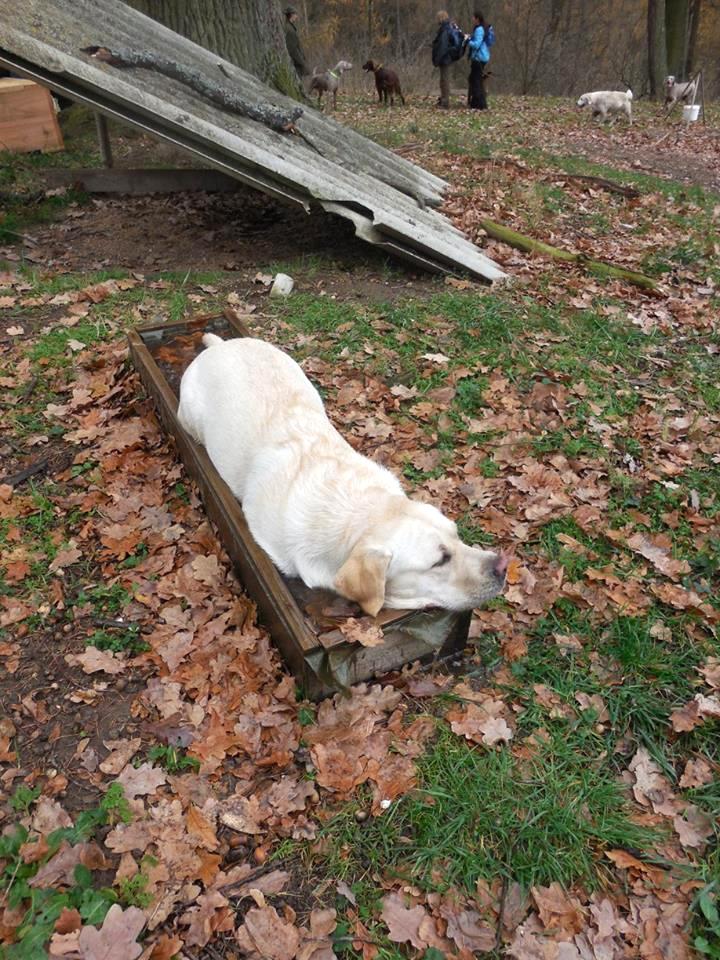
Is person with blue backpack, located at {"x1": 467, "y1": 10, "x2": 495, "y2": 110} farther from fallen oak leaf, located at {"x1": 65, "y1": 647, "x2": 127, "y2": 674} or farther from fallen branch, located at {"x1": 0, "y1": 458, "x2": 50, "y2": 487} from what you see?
fallen oak leaf, located at {"x1": 65, "y1": 647, "x2": 127, "y2": 674}

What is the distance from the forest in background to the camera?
93.4 feet

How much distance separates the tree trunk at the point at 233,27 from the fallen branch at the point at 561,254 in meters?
4.48

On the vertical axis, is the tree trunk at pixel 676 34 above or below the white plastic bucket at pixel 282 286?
above

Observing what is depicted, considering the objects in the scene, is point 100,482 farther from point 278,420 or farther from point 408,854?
point 408,854

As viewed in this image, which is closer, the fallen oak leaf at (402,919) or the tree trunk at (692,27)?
the fallen oak leaf at (402,919)

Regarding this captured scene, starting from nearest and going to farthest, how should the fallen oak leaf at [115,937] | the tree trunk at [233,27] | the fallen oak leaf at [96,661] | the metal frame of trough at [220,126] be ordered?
the fallen oak leaf at [115,937] < the fallen oak leaf at [96,661] < the metal frame of trough at [220,126] < the tree trunk at [233,27]

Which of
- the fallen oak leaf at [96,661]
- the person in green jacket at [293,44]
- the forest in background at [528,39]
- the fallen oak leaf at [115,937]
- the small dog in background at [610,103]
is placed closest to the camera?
the fallen oak leaf at [115,937]

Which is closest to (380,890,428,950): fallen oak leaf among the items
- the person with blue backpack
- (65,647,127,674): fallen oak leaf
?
(65,647,127,674): fallen oak leaf

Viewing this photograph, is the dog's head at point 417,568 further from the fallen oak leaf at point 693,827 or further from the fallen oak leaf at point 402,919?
the fallen oak leaf at point 693,827

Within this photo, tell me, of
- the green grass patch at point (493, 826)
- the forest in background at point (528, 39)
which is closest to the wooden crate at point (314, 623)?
the green grass patch at point (493, 826)

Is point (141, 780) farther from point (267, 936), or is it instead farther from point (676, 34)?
point (676, 34)

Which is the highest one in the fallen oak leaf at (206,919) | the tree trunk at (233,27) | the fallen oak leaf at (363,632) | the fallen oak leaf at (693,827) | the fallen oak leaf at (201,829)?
the tree trunk at (233,27)

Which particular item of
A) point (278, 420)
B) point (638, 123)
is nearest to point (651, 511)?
point (278, 420)

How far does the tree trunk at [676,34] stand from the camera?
24.3 metres
